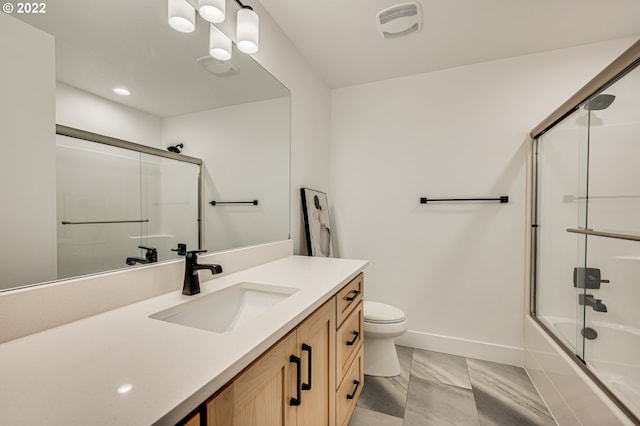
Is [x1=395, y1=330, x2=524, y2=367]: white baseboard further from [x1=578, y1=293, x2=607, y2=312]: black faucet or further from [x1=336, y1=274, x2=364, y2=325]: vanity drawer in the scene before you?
[x1=336, y1=274, x2=364, y2=325]: vanity drawer

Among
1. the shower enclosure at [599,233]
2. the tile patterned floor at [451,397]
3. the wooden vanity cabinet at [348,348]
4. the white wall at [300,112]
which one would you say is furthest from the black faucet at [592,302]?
the white wall at [300,112]

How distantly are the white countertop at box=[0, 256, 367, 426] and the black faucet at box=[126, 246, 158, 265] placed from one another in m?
0.16

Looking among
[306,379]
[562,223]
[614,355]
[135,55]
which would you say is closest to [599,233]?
[562,223]

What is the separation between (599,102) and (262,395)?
6.46 feet

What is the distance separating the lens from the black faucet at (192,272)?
1030 millimetres

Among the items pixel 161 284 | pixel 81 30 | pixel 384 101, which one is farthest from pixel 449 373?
pixel 81 30

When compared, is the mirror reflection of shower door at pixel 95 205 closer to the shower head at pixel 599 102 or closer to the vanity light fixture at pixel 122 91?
the vanity light fixture at pixel 122 91

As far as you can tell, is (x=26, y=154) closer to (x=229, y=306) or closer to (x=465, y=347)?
(x=229, y=306)

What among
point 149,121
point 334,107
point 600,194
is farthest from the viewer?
point 334,107

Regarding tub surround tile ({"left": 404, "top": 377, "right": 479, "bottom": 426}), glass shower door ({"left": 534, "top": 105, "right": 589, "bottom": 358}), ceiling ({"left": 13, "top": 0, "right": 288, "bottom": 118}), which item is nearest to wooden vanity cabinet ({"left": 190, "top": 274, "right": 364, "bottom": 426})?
tub surround tile ({"left": 404, "top": 377, "right": 479, "bottom": 426})

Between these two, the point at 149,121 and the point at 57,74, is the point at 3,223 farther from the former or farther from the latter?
the point at 149,121

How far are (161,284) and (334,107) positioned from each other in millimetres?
2199

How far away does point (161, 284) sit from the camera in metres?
1.03

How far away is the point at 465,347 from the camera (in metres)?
2.21
